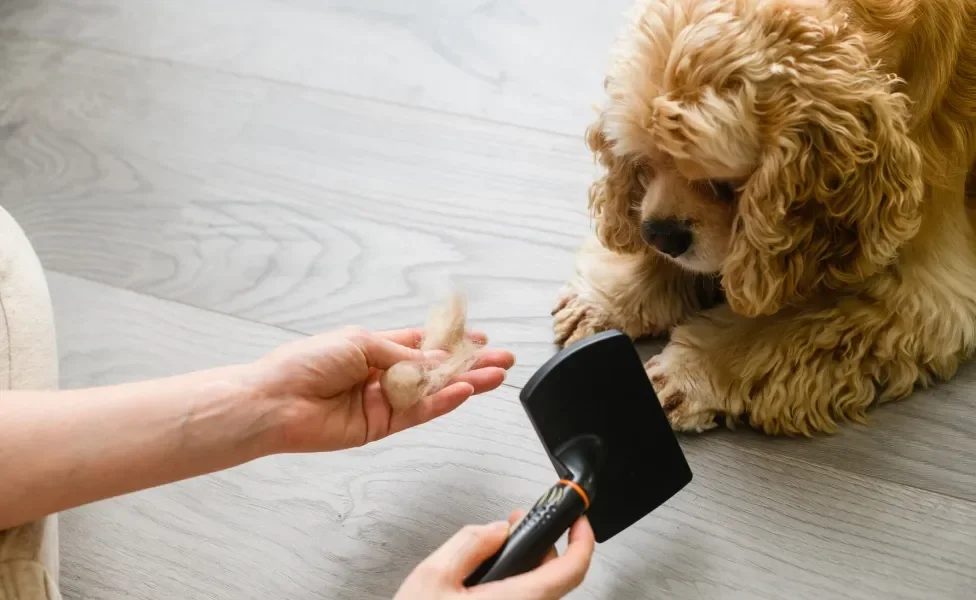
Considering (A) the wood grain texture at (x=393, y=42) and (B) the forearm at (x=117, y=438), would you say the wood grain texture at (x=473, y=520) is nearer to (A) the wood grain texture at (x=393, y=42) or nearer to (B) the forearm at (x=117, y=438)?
(B) the forearm at (x=117, y=438)

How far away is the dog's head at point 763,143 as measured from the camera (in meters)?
0.89

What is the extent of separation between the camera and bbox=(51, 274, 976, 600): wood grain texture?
1.08 m

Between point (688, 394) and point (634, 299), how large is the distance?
17cm

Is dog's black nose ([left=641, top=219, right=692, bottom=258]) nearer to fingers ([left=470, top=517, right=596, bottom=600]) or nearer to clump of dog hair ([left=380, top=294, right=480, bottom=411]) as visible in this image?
clump of dog hair ([left=380, top=294, right=480, bottom=411])

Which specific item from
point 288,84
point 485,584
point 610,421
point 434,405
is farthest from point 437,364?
point 288,84

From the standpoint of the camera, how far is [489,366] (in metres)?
1.15

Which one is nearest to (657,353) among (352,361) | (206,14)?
(352,361)

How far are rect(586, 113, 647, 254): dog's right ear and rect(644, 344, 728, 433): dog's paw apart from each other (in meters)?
0.18

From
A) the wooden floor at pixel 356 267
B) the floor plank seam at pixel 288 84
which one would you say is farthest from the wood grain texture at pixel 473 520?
the floor plank seam at pixel 288 84

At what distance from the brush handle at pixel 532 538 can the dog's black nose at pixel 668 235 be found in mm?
340

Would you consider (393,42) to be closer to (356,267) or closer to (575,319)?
(356,267)

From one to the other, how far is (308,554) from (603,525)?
0.42m

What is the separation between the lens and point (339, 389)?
3.47 feet

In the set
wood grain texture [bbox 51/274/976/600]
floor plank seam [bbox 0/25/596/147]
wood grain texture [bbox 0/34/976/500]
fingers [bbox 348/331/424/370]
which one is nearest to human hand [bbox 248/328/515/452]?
fingers [bbox 348/331/424/370]
